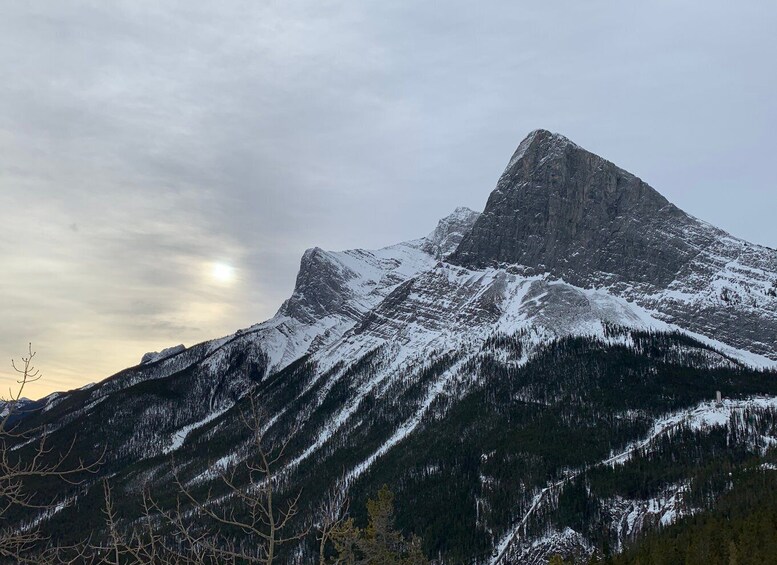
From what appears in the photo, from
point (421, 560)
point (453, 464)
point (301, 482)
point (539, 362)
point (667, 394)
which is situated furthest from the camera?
point (539, 362)

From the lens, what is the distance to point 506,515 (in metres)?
135

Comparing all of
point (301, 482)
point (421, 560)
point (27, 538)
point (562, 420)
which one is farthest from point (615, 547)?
point (27, 538)

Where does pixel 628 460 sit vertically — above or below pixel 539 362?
below

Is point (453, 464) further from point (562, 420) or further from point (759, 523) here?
point (759, 523)

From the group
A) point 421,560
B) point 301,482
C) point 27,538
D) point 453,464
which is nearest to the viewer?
point 27,538

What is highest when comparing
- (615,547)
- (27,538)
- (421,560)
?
(27,538)

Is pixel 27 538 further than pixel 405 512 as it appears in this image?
No

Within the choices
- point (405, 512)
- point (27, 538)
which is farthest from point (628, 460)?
point (27, 538)

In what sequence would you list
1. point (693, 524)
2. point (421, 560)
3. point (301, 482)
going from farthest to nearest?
1. point (301, 482)
2. point (693, 524)
3. point (421, 560)

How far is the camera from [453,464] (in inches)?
6093

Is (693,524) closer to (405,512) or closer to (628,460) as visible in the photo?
(628,460)

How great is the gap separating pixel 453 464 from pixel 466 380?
45459 millimetres

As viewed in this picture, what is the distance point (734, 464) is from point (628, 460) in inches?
770

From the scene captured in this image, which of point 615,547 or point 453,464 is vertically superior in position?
point 453,464
